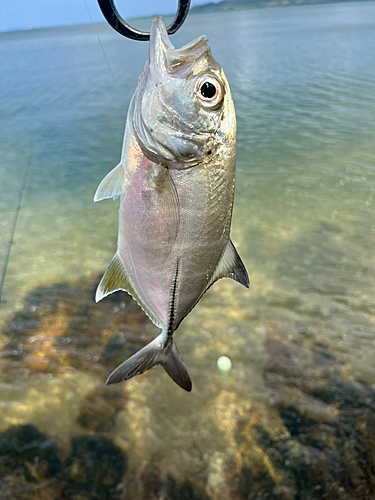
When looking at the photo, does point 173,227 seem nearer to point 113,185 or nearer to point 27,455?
point 113,185

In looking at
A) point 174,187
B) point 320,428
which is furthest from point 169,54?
point 320,428

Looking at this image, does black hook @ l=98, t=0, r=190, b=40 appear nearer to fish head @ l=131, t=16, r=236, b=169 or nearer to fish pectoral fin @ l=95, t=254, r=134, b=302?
fish head @ l=131, t=16, r=236, b=169

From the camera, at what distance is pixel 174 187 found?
184 centimetres

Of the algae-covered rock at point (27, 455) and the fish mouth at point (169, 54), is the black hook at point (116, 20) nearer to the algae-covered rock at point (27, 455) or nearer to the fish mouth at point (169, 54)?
the fish mouth at point (169, 54)

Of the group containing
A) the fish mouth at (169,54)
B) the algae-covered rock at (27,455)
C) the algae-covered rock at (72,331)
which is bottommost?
the algae-covered rock at (72,331)

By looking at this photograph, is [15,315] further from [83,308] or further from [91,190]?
[91,190]

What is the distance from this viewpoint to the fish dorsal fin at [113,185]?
1982 mm

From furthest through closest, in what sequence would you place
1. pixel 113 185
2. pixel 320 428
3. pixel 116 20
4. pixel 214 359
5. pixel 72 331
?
pixel 72 331 < pixel 214 359 < pixel 320 428 < pixel 113 185 < pixel 116 20

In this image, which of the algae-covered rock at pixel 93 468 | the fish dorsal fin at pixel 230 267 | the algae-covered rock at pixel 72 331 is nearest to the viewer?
the fish dorsal fin at pixel 230 267

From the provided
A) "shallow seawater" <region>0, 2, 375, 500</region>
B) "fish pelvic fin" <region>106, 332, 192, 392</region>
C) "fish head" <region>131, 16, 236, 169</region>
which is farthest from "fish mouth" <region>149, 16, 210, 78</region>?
"shallow seawater" <region>0, 2, 375, 500</region>

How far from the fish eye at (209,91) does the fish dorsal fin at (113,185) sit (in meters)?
0.59

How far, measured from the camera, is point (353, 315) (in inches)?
166

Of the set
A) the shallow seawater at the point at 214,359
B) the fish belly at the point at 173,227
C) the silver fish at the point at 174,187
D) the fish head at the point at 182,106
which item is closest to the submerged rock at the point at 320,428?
the shallow seawater at the point at 214,359

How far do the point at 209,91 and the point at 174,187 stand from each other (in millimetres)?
501
